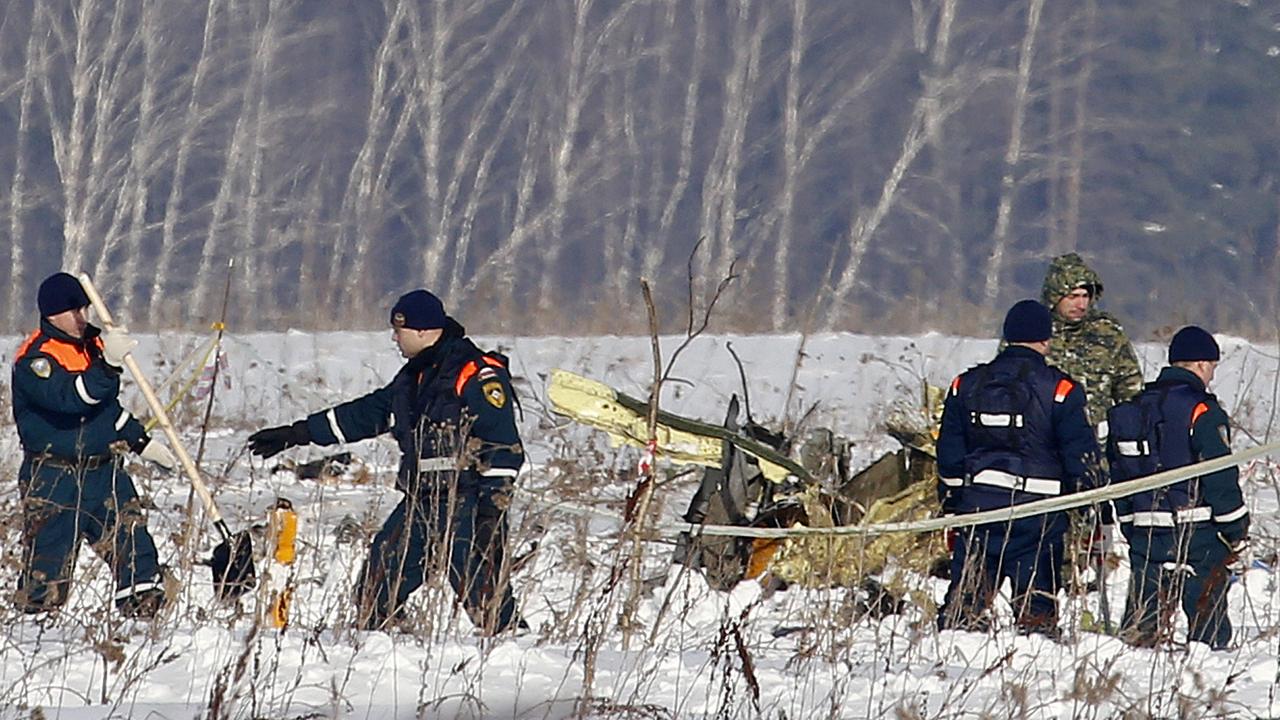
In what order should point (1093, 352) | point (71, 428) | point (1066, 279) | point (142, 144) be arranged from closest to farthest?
1. point (71, 428)
2. point (1066, 279)
3. point (1093, 352)
4. point (142, 144)

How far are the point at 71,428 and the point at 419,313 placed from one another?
4.65ft

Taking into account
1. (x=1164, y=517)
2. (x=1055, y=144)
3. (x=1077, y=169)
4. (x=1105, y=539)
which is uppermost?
(x=1055, y=144)

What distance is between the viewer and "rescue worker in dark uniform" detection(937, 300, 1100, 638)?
290 inches

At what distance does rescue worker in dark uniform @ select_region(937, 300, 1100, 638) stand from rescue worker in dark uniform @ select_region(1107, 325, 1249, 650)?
0.24 m

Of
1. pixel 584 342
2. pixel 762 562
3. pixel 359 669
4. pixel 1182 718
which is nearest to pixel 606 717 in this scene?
pixel 359 669

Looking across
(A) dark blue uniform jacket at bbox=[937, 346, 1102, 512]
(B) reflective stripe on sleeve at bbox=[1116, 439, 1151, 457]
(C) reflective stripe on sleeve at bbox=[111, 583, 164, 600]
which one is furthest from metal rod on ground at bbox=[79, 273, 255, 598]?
(B) reflective stripe on sleeve at bbox=[1116, 439, 1151, 457]

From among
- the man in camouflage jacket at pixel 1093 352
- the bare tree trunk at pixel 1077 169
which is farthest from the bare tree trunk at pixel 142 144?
the man in camouflage jacket at pixel 1093 352

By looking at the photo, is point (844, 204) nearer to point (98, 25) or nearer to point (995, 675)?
point (98, 25)

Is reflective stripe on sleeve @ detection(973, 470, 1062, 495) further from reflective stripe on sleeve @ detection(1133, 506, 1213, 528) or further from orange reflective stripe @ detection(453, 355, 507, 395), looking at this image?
orange reflective stripe @ detection(453, 355, 507, 395)

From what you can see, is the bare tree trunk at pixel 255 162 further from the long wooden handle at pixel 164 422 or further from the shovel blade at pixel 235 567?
the shovel blade at pixel 235 567

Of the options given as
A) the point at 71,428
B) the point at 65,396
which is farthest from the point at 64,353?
the point at 71,428

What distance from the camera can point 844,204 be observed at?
4409 centimetres

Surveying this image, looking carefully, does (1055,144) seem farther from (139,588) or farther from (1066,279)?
(139,588)

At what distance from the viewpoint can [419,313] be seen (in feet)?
23.6
